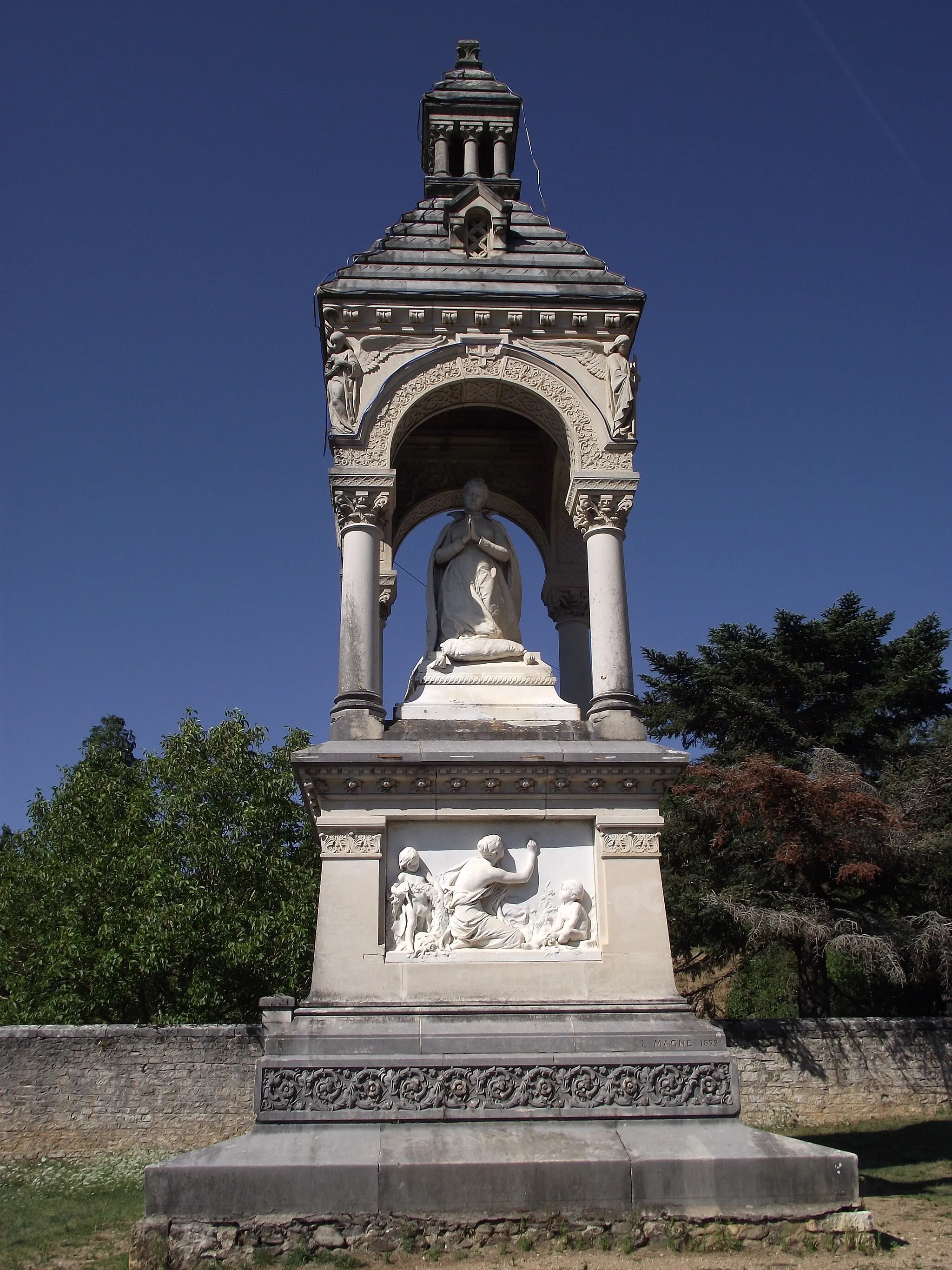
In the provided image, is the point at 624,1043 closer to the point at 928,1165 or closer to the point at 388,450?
the point at 388,450

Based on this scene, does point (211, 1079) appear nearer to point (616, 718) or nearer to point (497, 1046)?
point (497, 1046)

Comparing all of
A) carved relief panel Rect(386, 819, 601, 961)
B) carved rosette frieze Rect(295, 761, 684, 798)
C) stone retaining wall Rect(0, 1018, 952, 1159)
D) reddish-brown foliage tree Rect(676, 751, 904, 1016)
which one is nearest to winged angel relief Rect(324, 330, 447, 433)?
carved rosette frieze Rect(295, 761, 684, 798)

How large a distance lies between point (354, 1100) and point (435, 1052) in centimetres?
70

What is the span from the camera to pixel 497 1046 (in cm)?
862

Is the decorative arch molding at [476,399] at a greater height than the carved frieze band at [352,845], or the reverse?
the decorative arch molding at [476,399]

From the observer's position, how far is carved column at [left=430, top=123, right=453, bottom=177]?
1420cm

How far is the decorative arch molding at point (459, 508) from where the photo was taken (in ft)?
44.5

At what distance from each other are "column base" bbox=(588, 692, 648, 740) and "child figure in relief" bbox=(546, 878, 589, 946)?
145cm

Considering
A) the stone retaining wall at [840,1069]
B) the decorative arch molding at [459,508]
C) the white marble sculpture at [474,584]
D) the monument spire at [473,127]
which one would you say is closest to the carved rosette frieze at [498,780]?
the white marble sculpture at [474,584]

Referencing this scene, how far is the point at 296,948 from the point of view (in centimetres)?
2295

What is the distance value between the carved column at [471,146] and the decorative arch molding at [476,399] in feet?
12.1

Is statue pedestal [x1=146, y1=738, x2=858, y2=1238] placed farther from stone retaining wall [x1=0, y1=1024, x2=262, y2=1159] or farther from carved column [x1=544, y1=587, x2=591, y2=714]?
stone retaining wall [x1=0, y1=1024, x2=262, y2=1159]

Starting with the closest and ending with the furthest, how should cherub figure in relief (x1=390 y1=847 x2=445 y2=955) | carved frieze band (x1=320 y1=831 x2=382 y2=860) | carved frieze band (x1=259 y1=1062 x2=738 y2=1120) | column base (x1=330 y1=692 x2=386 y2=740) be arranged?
carved frieze band (x1=259 y1=1062 x2=738 y2=1120) < cherub figure in relief (x1=390 y1=847 x2=445 y2=955) < carved frieze band (x1=320 y1=831 x2=382 y2=860) < column base (x1=330 y1=692 x2=386 y2=740)

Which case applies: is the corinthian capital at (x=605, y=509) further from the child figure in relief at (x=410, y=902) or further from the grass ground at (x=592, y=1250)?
the grass ground at (x=592, y=1250)
